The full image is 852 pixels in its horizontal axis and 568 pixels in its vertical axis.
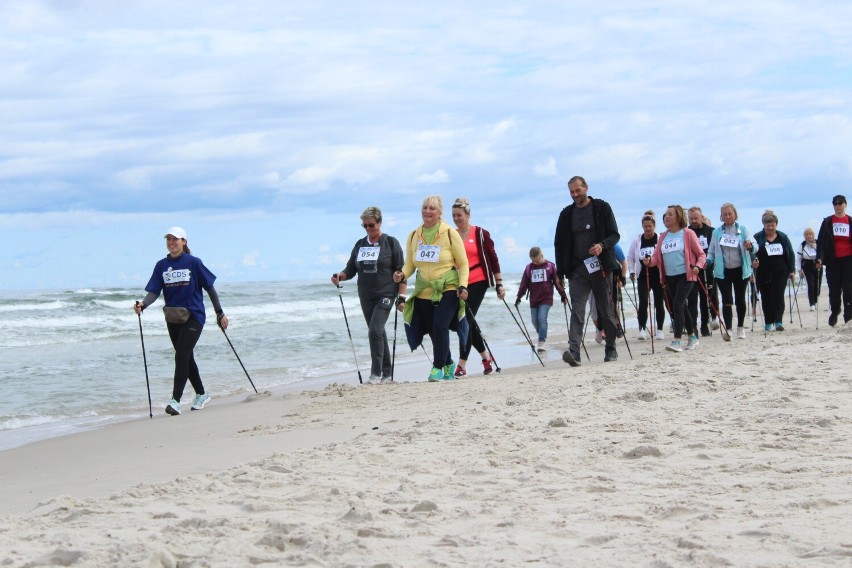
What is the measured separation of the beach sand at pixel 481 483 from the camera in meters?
3.96

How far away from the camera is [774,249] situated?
14695mm

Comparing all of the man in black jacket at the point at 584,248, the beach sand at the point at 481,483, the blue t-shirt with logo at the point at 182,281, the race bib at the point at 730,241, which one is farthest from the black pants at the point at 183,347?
the race bib at the point at 730,241

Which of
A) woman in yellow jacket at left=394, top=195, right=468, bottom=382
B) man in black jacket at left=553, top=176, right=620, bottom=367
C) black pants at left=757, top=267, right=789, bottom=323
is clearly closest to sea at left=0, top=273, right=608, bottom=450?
man in black jacket at left=553, top=176, right=620, bottom=367

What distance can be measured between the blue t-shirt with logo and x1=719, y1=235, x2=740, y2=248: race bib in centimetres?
722

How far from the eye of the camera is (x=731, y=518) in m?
4.27

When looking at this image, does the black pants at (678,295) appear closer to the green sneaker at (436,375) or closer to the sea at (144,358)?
the sea at (144,358)

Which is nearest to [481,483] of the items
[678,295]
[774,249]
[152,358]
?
[678,295]

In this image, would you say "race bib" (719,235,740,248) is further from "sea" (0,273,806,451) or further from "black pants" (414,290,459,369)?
"black pants" (414,290,459,369)

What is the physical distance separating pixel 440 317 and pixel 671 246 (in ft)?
11.5

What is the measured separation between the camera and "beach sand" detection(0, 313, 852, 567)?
396 centimetres

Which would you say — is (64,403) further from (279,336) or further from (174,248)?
(279,336)

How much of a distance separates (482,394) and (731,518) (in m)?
4.62

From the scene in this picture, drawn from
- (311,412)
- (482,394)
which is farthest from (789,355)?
(311,412)

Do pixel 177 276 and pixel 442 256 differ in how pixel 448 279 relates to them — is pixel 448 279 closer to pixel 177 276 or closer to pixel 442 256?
pixel 442 256
